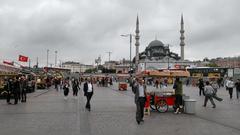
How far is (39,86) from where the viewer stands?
51.8 meters

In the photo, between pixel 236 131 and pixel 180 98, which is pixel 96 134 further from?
pixel 180 98

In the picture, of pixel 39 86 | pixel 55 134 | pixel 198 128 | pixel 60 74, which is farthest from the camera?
pixel 60 74

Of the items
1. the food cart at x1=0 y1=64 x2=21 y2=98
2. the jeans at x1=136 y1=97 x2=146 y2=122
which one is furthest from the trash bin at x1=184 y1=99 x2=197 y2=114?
the food cart at x1=0 y1=64 x2=21 y2=98


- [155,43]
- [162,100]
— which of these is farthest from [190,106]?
[155,43]

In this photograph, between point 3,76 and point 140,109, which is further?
point 3,76

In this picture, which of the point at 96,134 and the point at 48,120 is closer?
the point at 96,134

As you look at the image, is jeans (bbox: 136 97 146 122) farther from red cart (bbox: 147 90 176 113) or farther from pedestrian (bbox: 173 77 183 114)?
red cart (bbox: 147 90 176 113)

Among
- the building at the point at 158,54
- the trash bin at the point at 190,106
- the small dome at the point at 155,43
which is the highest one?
the small dome at the point at 155,43

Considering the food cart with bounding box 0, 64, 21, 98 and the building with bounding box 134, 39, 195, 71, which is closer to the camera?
the food cart with bounding box 0, 64, 21, 98

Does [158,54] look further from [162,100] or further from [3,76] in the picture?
[162,100]

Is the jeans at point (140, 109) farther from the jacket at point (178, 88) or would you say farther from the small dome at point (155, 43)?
the small dome at point (155, 43)

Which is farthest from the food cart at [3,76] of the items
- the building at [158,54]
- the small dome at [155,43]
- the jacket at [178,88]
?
the small dome at [155,43]

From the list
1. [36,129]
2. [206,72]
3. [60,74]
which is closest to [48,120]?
[36,129]

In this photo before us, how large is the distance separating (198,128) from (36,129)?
4.97 metres
